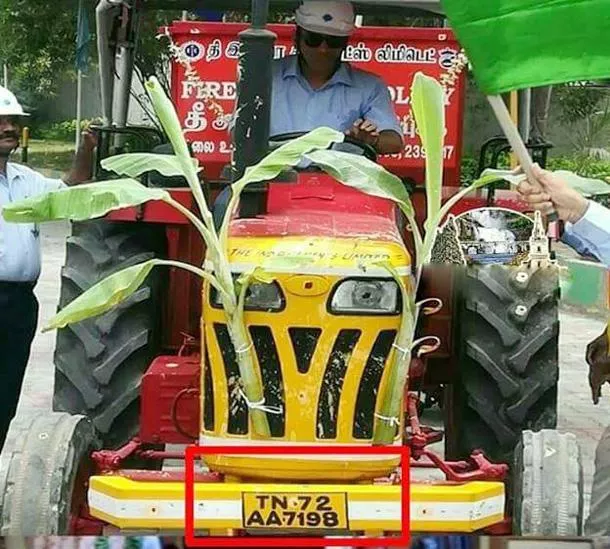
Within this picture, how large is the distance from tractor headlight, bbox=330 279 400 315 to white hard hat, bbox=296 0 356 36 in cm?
181

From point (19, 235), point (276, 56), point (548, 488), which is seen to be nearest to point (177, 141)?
point (548, 488)

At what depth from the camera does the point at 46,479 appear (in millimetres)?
4465

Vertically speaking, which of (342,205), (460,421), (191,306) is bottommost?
(460,421)

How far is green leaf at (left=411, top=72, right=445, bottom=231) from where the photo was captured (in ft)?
13.4

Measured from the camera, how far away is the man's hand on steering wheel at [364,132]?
215 inches

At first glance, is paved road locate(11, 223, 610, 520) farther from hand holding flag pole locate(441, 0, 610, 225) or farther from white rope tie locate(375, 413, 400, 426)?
hand holding flag pole locate(441, 0, 610, 225)

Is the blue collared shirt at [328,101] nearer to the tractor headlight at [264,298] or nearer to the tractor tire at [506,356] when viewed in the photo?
the tractor tire at [506,356]

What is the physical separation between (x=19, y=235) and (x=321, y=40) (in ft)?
5.40

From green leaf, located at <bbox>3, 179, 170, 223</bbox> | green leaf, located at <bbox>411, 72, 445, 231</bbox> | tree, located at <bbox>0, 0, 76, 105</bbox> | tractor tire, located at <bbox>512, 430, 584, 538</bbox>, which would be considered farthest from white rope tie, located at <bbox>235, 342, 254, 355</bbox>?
tree, located at <bbox>0, 0, 76, 105</bbox>

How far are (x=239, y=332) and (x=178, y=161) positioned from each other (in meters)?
0.59

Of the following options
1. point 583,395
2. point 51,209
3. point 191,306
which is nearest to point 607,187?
point 51,209

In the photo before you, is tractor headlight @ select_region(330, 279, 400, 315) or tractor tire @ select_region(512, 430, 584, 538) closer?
tractor headlight @ select_region(330, 279, 400, 315)

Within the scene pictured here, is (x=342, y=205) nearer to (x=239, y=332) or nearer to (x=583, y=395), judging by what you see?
(x=239, y=332)

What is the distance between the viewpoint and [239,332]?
419 centimetres
